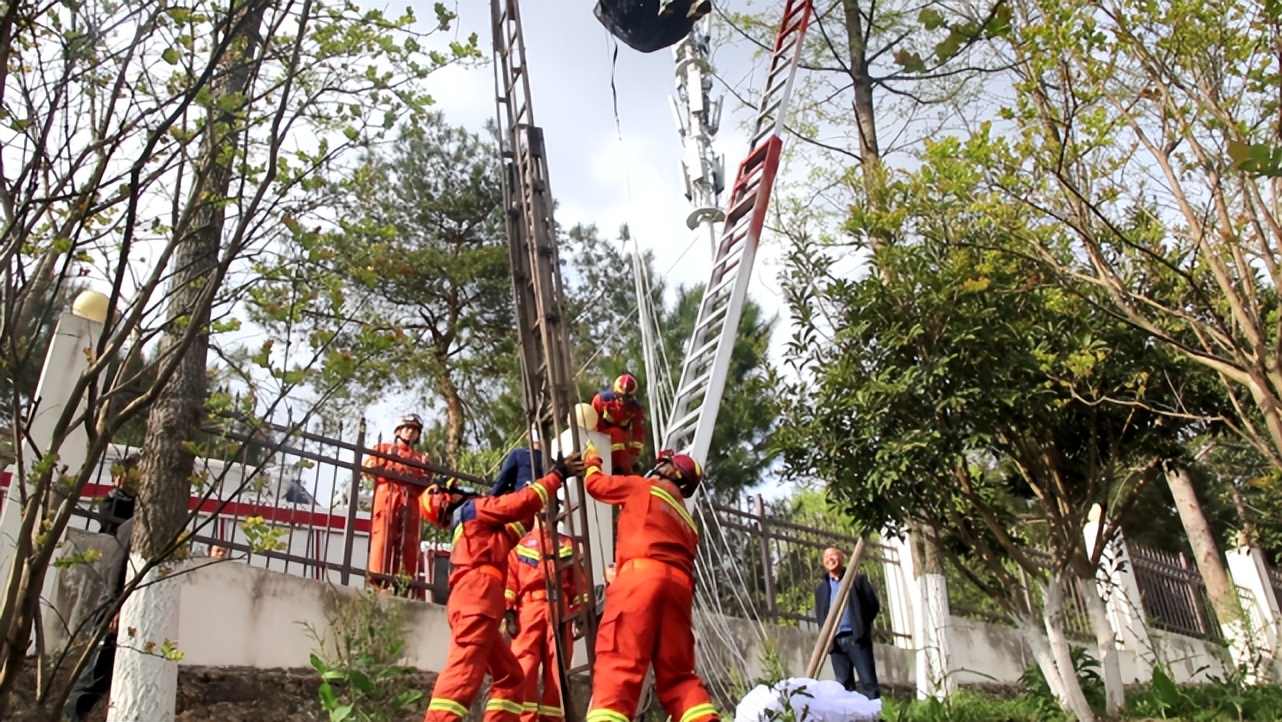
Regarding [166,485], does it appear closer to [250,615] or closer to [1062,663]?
[250,615]

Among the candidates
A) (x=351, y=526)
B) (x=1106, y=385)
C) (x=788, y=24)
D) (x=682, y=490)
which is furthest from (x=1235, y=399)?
(x=351, y=526)

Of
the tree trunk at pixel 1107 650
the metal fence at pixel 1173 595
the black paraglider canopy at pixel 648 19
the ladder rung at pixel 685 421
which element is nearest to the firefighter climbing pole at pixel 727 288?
the ladder rung at pixel 685 421

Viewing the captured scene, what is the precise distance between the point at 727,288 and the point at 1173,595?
897 cm

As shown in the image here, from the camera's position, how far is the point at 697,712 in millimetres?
4543

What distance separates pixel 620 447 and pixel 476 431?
8753mm

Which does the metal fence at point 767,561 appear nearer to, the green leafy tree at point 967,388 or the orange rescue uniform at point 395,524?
the green leafy tree at point 967,388

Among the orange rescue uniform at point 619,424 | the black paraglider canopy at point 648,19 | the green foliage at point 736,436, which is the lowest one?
the orange rescue uniform at point 619,424

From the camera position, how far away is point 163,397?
5.71 meters

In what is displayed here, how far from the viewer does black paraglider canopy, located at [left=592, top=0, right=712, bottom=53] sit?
880 cm

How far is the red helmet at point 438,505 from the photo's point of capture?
225 inches

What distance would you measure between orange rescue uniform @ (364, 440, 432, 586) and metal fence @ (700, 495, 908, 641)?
86.2 inches

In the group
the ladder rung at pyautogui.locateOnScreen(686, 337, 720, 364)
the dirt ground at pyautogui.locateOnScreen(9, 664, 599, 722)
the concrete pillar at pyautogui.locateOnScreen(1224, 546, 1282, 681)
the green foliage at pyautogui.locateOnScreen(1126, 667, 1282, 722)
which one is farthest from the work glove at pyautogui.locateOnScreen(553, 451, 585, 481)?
the concrete pillar at pyautogui.locateOnScreen(1224, 546, 1282, 681)

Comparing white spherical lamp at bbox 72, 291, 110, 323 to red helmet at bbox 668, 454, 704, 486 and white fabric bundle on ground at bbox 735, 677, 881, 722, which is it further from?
white fabric bundle on ground at bbox 735, 677, 881, 722

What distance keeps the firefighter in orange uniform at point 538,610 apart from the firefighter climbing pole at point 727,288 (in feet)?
4.20
